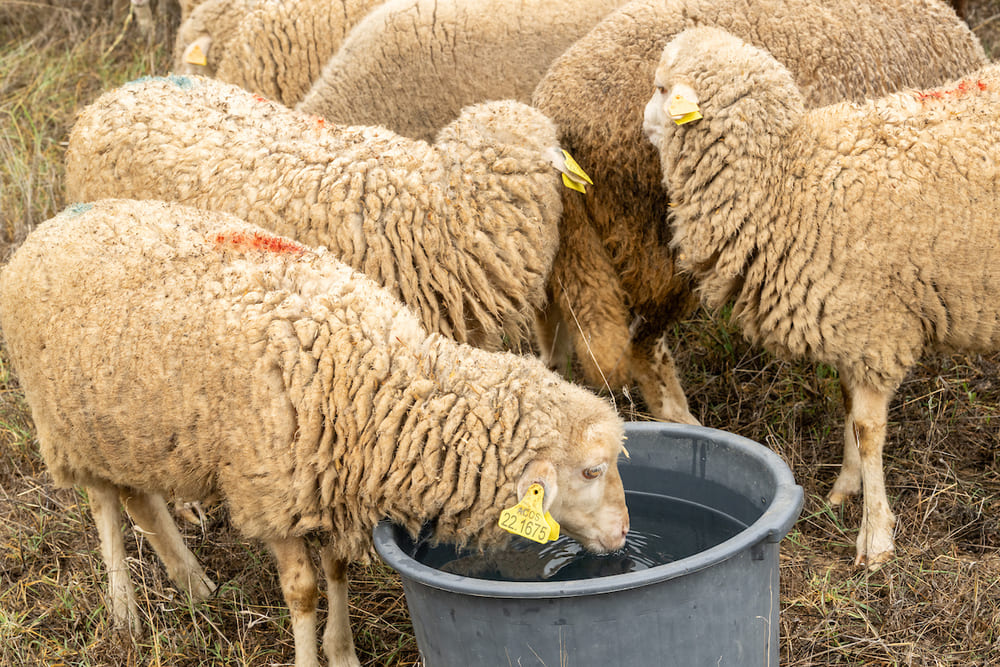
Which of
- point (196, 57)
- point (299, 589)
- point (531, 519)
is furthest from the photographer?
point (196, 57)

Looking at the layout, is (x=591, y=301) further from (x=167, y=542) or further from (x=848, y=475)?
(x=167, y=542)

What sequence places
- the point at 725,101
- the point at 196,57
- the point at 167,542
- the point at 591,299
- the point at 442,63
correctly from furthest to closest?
1. the point at 196,57
2. the point at 442,63
3. the point at 591,299
4. the point at 167,542
5. the point at 725,101

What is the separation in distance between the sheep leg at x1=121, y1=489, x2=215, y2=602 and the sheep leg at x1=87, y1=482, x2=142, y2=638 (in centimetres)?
5

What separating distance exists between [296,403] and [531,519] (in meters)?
0.62

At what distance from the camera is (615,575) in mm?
2248

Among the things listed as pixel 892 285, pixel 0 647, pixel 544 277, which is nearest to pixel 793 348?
pixel 892 285

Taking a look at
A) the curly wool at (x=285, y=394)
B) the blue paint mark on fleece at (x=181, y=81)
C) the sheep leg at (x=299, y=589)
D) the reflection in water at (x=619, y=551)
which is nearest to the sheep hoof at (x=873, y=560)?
the reflection in water at (x=619, y=551)

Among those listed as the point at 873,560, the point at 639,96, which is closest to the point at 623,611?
the point at 873,560

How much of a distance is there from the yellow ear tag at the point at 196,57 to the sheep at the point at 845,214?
293 cm

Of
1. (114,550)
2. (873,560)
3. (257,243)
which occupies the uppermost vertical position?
(257,243)

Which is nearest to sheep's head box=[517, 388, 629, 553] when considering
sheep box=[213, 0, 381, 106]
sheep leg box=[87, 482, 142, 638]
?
sheep leg box=[87, 482, 142, 638]

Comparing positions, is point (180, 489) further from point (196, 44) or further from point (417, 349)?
point (196, 44)

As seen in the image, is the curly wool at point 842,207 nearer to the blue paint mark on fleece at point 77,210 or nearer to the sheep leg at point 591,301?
the sheep leg at point 591,301

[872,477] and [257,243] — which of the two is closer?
[257,243]
